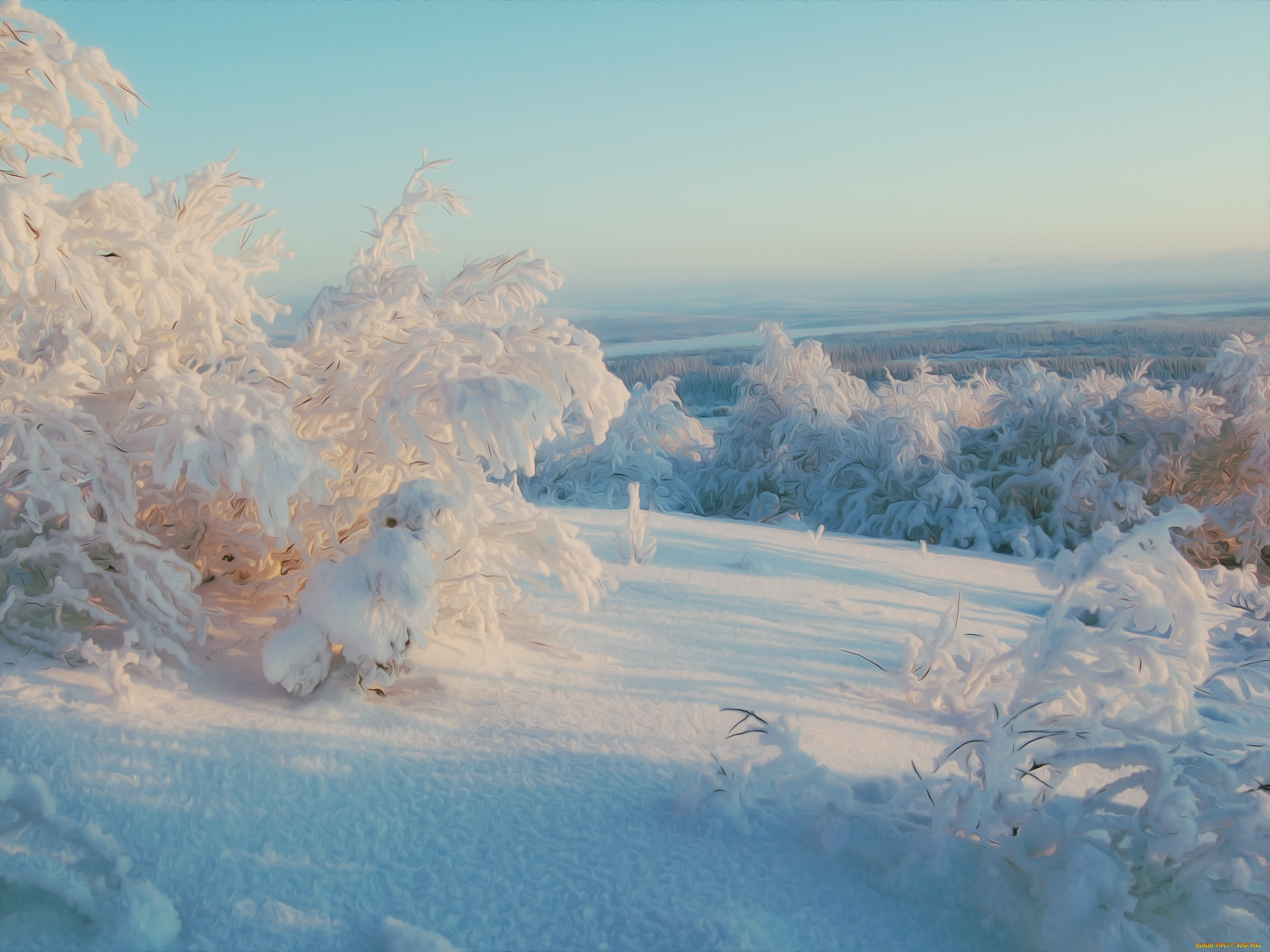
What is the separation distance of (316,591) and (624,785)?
1.07 m

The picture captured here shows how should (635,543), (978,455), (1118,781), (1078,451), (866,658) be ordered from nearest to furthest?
(1118,781)
(866,658)
(635,543)
(1078,451)
(978,455)

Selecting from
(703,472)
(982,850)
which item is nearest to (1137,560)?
(982,850)

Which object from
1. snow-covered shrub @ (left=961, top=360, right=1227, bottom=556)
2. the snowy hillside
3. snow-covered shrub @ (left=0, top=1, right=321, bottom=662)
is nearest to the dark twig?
the snowy hillside

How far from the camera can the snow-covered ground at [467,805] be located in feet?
5.42

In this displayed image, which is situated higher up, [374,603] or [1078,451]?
[374,603]

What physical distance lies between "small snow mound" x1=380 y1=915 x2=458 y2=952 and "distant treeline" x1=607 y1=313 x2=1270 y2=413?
329 inches

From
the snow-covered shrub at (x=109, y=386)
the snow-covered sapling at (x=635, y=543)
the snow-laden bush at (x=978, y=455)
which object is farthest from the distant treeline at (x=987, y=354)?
the snow-covered shrub at (x=109, y=386)

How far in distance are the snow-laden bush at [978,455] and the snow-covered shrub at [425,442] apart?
Result: 5081mm

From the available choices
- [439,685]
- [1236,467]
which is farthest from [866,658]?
[1236,467]

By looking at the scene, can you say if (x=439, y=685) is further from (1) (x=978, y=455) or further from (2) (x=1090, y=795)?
(1) (x=978, y=455)

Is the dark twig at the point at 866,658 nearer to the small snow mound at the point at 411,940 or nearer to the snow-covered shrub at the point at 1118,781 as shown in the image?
the snow-covered shrub at the point at 1118,781

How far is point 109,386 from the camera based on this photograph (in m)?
2.54

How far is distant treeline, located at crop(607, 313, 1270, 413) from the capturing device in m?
10.8

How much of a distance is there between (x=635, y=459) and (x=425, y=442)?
735 centimetres
